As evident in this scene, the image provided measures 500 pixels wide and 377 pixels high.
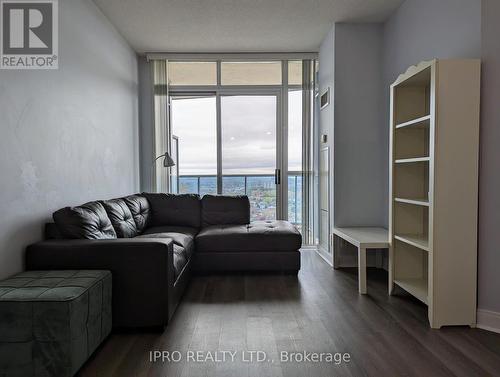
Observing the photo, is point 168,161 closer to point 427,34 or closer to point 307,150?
point 307,150

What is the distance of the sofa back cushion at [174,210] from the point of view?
4.30 m

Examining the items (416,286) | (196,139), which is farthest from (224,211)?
(416,286)

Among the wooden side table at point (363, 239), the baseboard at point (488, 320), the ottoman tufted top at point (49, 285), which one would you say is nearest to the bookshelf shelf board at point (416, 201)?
the wooden side table at point (363, 239)

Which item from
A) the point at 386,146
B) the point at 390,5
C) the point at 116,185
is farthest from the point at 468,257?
the point at 116,185

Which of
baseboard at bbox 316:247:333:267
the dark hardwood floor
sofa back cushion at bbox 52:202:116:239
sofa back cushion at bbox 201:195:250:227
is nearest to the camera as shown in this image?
the dark hardwood floor

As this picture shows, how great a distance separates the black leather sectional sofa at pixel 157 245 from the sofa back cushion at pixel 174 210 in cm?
1

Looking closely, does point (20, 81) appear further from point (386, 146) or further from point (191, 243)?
point (386, 146)

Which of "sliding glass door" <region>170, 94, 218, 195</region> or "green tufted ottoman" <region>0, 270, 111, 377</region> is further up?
"sliding glass door" <region>170, 94, 218, 195</region>

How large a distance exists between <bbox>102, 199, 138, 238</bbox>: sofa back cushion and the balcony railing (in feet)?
5.36

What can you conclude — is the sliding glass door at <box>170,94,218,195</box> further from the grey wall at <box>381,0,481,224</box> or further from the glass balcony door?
the grey wall at <box>381,0,481,224</box>

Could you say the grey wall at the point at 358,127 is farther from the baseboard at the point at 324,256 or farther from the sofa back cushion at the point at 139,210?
the sofa back cushion at the point at 139,210

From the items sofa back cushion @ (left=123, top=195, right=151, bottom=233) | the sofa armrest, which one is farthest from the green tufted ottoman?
sofa back cushion @ (left=123, top=195, right=151, bottom=233)

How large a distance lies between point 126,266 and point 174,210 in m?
2.03

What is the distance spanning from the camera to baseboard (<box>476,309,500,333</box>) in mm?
2338
